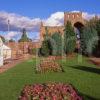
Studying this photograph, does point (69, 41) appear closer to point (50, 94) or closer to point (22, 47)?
point (22, 47)

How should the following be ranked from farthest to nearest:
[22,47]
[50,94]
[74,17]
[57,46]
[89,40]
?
1. [74,17]
2. [22,47]
3. [57,46]
4. [89,40]
5. [50,94]

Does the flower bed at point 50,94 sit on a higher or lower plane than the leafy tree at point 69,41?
lower

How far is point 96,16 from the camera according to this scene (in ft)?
168

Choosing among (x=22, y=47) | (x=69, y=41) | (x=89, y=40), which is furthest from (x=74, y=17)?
(x=89, y=40)

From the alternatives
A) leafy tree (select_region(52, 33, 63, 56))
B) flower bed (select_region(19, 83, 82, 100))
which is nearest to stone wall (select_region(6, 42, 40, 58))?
leafy tree (select_region(52, 33, 63, 56))

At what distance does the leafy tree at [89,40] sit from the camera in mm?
42500

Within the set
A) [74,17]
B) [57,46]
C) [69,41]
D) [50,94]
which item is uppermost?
[74,17]

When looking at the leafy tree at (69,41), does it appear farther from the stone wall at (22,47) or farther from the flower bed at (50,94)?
the flower bed at (50,94)

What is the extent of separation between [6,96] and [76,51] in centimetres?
3481

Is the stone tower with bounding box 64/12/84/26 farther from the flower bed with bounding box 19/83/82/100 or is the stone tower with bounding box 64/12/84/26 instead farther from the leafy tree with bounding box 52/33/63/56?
the flower bed with bounding box 19/83/82/100

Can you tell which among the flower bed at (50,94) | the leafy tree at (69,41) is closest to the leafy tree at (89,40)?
the leafy tree at (69,41)

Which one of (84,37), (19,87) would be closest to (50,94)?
(19,87)

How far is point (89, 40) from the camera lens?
4250cm

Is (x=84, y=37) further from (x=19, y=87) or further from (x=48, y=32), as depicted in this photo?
(x=19, y=87)
